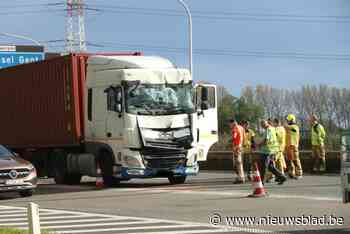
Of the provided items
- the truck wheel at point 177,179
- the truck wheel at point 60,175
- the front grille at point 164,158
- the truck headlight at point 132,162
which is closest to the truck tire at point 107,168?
the truck headlight at point 132,162

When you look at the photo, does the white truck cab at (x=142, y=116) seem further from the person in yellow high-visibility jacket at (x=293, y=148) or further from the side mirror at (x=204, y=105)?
the person in yellow high-visibility jacket at (x=293, y=148)

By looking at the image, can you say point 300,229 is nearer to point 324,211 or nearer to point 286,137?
point 324,211

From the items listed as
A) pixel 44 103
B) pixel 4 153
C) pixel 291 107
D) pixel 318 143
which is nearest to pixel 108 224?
pixel 4 153

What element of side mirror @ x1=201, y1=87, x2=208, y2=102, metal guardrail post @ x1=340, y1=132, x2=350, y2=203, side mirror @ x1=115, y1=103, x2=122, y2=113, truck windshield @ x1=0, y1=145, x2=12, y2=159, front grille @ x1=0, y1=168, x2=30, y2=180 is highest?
side mirror @ x1=201, y1=87, x2=208, y2=102

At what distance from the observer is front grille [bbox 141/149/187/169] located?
828 inches

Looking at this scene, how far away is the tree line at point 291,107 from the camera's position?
41.6 m

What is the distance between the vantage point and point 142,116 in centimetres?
2080

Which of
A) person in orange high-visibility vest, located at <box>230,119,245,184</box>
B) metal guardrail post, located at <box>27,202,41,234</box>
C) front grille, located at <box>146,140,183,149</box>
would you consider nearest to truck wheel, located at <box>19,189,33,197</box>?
front grille, located at <box>146,140,183,149</box>

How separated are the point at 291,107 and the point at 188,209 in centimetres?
4503

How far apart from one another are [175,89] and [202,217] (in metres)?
8.46

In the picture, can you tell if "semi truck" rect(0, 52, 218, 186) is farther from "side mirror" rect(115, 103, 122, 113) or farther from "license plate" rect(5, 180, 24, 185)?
"license plate" rect(5, 180, 24, 185)

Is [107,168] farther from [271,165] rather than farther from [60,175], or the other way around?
[271,165]

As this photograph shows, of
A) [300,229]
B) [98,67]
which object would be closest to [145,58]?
[98,67]

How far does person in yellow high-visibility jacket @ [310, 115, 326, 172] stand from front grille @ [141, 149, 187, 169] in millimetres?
4751
